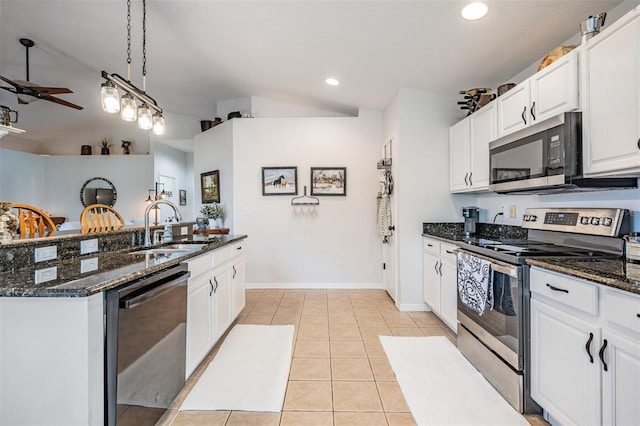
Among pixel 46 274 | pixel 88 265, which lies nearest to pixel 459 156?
pixel 88 265

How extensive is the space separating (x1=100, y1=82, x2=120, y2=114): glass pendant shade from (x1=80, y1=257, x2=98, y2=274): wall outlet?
1167 millimetres

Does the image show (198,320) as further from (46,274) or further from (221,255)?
(46,274)

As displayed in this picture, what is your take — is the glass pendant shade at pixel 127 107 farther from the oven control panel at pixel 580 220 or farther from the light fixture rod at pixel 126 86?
the oven control panel at pixel 580 220

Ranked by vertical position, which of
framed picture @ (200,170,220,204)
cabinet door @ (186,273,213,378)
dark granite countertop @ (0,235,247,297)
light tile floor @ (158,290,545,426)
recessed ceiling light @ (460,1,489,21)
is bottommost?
light tile floor @ (158,290,545,426)

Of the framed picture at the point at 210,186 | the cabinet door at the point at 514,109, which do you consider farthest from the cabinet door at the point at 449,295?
the framed picture at the point at 210,186

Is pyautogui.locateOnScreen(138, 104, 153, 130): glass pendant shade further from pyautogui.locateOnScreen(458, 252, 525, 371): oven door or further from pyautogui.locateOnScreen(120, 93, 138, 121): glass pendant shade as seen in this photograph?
pyautogui.locateOnScreen(458, 252, 525, 371): oven door

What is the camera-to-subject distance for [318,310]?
355 cm

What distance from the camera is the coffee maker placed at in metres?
3.16

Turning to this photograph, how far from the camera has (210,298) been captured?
2.35 metres

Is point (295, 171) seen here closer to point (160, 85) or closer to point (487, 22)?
point (160, 85)

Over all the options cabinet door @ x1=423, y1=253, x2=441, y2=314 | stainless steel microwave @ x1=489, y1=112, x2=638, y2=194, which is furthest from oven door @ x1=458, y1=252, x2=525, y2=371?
cabinet door @ x1=423, y1=253, x2=441, y2=314

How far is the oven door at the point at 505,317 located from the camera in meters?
1.73

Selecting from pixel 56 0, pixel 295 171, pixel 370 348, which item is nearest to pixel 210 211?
pixel 295 171

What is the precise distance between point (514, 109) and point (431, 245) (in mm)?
1460
